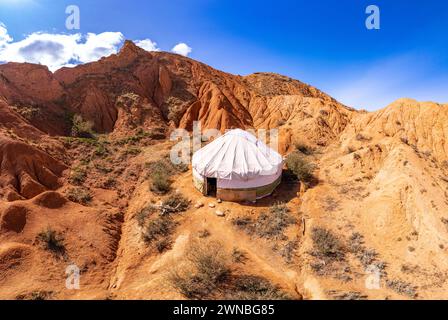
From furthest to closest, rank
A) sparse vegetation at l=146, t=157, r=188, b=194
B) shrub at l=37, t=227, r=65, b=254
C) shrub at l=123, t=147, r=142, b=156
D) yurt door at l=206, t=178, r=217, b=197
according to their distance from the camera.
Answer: shrub at l=123, t=147, r=142, b=156 → sparse vegetation at l=146, t=157, r=188, b=194 → yurt door at l=206, t=178, r=217, b=197 → shrub at l=37, t=227, r=65, b=254

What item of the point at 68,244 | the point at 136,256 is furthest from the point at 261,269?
the point at 68,244

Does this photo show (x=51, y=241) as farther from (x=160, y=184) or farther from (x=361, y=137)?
(x=361, y=137)

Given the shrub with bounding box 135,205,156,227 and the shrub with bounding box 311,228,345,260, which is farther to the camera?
the shrub with bounding box 135,205,156,227

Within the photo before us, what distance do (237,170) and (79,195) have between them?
8.80m

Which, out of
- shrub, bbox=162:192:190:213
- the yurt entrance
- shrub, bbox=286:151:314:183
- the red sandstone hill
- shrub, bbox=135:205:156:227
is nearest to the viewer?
the red sandstone hill

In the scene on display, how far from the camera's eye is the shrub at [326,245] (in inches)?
412

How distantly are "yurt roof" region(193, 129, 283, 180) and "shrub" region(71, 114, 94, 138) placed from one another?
40.1 ft

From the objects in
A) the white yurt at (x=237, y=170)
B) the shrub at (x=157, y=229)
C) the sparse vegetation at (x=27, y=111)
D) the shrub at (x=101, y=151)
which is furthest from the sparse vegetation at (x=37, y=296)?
the sparse vegetation at (x=27, y=111)

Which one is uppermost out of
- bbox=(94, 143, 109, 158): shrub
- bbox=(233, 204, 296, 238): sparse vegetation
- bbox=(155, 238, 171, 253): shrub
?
bbox=(94, 143, 109, 158): shrub

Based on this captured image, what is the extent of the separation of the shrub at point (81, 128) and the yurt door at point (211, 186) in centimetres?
1375

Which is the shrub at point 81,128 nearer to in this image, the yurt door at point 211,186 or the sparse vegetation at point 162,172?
the sparse vegetation at point 162,172

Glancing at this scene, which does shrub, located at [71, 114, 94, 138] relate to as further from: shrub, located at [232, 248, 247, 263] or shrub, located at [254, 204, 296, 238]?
shrub, located at [232, 248, 247, 263]

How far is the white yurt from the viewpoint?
46.0 ft

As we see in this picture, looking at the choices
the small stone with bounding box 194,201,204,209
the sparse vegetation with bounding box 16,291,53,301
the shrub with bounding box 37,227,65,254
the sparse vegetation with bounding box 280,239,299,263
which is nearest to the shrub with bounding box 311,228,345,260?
the sparse vegetation with bounding box 280,239,299,263
